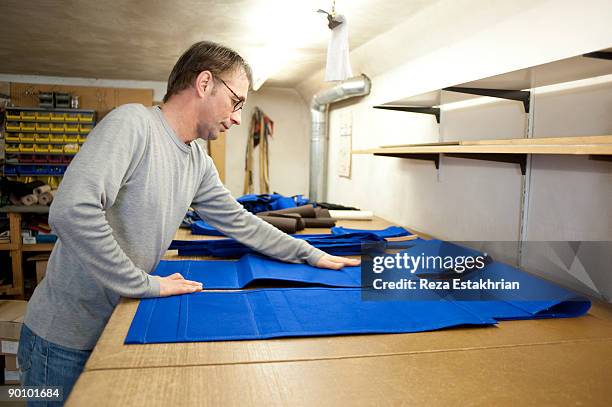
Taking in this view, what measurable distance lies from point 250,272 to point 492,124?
1318 millimetres

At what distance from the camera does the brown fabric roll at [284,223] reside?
8.18 feet

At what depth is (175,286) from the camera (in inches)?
54.8

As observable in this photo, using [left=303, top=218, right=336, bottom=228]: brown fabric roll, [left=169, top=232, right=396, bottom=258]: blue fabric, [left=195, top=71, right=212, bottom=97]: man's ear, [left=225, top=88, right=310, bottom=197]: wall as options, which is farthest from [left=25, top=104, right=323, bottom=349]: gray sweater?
[left=225, top=88, right=310, bottom=197]: wall

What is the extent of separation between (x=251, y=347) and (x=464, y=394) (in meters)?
0.44

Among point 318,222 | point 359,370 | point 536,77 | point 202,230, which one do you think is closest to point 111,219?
point 359,370

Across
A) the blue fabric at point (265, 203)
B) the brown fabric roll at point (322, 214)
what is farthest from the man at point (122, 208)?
the blue fabric at point (265, 203)

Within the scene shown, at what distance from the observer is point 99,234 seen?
3.89ft

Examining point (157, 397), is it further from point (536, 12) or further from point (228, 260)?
point (536, 12)

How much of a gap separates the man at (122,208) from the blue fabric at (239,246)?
36 cm

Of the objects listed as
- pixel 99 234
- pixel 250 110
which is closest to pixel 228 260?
pixel 99 234

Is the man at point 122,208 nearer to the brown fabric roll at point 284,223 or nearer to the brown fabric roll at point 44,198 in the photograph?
the brown fabric roll at point 284,223

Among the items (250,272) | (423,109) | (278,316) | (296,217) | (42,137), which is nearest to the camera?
(278,316)

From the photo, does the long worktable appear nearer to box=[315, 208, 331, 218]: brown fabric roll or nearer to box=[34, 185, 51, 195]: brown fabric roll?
box=[315, 208, 331, 218]: brown fabric roll

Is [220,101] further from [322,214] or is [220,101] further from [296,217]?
[322,214]
